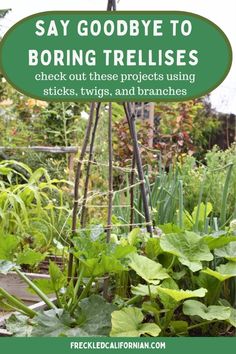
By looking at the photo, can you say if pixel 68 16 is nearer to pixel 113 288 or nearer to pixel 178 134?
pixel 113 288

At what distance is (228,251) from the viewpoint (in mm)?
822

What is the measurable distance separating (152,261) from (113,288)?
0.43 feet

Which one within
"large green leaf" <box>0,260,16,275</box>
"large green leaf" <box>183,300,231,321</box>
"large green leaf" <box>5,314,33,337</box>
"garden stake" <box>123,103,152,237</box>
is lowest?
"large green leaf" <box>5,314,33,337</box>

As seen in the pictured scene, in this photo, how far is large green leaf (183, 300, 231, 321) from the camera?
2.46 feet

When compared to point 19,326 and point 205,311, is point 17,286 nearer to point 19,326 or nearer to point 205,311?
point 19,326

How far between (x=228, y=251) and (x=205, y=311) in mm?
93

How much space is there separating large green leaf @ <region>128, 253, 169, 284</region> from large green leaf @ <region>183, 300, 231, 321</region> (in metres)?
0.05

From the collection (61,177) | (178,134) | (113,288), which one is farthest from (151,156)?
(113,288)

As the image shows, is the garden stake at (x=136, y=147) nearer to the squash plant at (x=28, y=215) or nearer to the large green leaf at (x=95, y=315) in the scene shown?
the large green leaf at (x=95, y=315)

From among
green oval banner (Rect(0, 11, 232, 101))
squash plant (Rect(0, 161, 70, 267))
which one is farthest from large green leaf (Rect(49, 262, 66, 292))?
squash plant (Rect(0, 161, 70, 267))

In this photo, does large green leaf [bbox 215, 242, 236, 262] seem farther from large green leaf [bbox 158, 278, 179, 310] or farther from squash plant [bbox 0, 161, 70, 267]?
squash plant [bbox 0, 161, 70, 267]

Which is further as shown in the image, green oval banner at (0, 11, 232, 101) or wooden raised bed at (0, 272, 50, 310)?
wooden raised bed at (0, 272, 50, 310)

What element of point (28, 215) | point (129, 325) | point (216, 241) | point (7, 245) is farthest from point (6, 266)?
point (28, 215)

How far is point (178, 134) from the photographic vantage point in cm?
194
